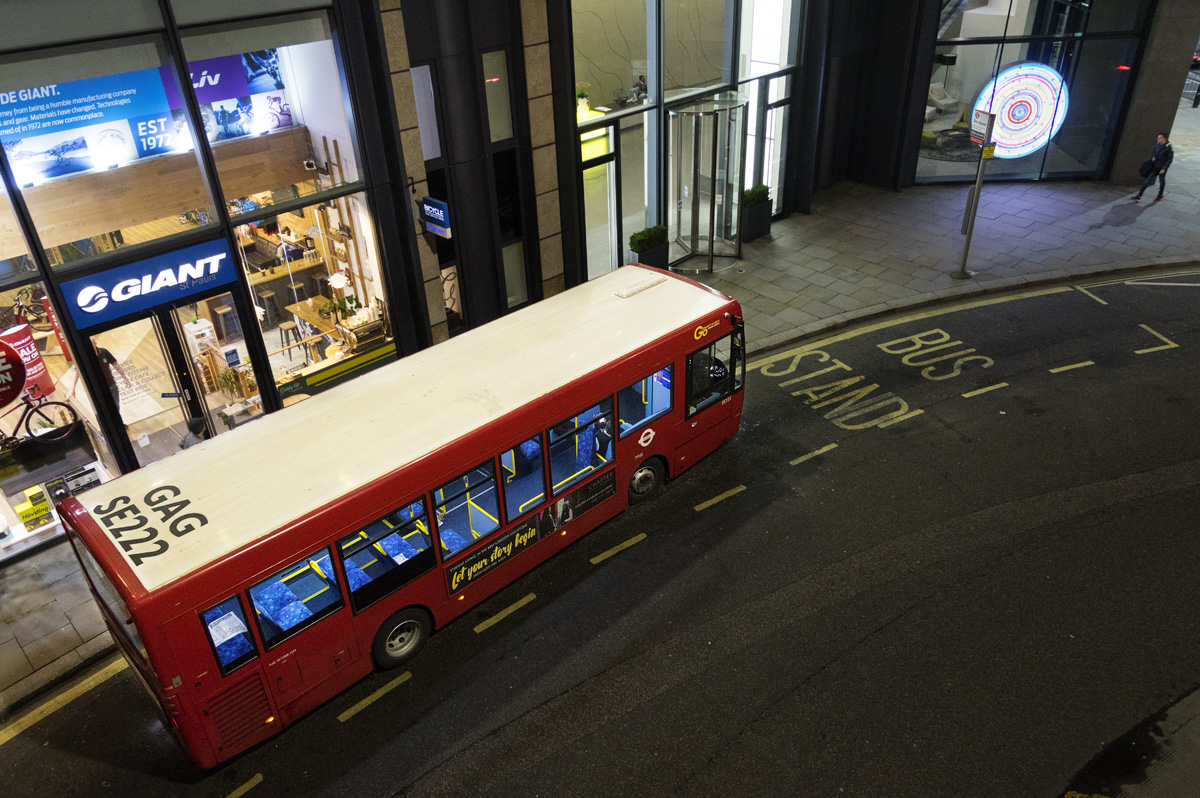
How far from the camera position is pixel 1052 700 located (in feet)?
27.9

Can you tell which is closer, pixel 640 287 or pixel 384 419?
pixel 384 419

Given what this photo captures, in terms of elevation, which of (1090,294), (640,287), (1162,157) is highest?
(640,287)

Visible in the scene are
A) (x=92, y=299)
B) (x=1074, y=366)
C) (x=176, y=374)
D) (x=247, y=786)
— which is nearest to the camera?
Answer: (x=247, y=786)

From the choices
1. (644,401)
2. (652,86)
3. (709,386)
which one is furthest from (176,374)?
(652,86)

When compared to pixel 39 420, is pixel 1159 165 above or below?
above

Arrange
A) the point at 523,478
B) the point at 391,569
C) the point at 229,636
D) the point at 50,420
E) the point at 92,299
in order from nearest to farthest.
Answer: the point at 229,636 → the point at 391,569 → the point at 523,478 → the point at 92,299 → the point at 50,420

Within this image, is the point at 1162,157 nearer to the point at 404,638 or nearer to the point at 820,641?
the point at 820,641

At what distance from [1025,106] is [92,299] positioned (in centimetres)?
1992

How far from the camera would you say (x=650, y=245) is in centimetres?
1639

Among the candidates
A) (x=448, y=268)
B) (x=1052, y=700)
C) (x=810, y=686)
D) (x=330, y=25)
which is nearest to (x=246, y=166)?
(x=330, y=25)

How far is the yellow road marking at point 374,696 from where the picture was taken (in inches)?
339

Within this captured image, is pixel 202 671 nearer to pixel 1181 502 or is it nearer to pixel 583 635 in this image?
pixel 583 635

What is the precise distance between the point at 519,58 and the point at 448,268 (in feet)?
11.3

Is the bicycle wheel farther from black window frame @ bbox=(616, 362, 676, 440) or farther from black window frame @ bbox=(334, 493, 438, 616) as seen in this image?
black window frame @ bbox=(616, 362, 676, 440)
